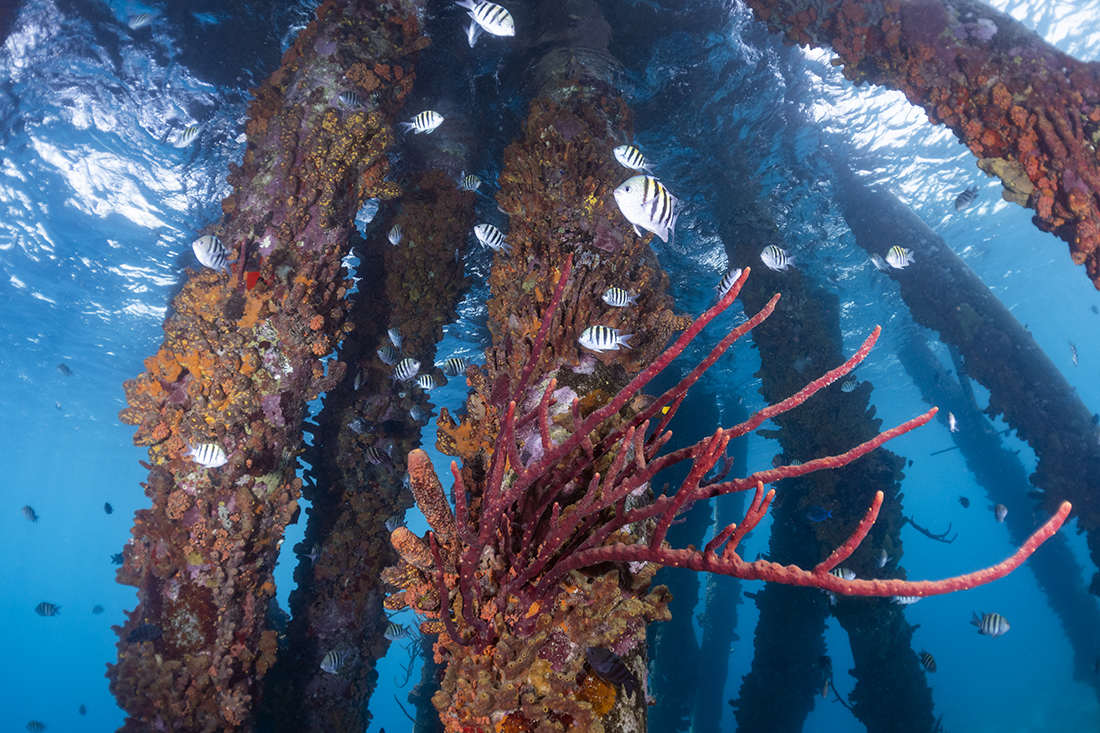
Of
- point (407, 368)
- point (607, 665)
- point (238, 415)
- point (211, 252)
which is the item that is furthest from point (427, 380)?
point (607, 665)

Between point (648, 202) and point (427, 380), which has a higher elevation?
point (427, 380)

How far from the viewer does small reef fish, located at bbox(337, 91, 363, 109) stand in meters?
5.44

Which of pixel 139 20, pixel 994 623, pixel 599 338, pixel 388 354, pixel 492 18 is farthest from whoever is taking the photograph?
pixel 139 20

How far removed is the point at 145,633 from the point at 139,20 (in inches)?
365

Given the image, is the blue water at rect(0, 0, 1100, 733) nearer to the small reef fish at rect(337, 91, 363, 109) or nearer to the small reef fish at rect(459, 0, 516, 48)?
the small reef fish at rect(337, 91, 363, 109)

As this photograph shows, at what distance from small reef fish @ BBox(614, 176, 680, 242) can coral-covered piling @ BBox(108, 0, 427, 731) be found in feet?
12.2

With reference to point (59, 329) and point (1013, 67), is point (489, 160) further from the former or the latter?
point (59, 329)

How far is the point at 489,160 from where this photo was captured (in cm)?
1020

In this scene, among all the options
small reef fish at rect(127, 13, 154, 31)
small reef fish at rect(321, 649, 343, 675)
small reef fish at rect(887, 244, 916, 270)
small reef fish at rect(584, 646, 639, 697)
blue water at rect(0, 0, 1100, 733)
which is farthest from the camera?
blue water at rect(0, 0, 1100, 733)

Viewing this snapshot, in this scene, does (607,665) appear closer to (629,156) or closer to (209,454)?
(629,156)

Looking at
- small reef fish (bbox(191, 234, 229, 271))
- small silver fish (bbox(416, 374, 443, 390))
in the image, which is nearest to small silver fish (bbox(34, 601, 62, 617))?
small silver fish (bbox(416, 374, 443, 390))

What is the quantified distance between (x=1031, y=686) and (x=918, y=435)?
2377 cm

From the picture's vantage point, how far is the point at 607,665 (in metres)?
2.16

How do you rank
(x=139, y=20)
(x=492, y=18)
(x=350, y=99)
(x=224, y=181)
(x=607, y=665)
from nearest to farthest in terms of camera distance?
(x=607, y=665), (x=492, y=18), (x=350, y=99), (x=139, y=20), (x=224, y=181)
